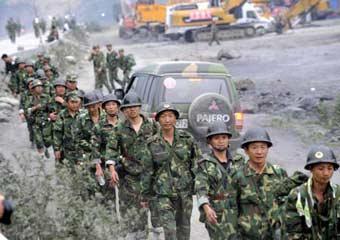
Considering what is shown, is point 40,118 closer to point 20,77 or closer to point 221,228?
point 20,77

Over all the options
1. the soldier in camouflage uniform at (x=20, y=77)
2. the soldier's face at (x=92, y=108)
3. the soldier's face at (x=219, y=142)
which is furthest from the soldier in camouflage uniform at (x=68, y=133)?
the soldier in camouflage uniform at (x=20, y=77)

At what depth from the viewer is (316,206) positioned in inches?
175

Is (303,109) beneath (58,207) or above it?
beneath

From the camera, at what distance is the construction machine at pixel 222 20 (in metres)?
40.9

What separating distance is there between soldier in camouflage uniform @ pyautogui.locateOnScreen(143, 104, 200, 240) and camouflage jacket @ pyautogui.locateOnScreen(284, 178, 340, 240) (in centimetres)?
178

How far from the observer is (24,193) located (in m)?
6.22

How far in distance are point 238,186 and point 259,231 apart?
14.2 inches

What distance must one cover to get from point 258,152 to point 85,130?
3180 millimetres

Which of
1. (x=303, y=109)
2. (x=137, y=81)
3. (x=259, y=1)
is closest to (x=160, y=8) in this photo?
(x=259, y=1)

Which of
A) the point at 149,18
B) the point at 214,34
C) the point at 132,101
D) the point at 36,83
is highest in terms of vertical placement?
the point at 132,101

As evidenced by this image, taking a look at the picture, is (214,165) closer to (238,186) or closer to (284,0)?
(238,186)

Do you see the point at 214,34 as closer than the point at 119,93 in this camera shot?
No

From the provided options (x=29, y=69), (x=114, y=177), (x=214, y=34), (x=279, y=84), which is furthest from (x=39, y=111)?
(x=214, y=34)

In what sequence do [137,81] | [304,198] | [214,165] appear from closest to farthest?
[304,198] → [214,165] → [137,81]
